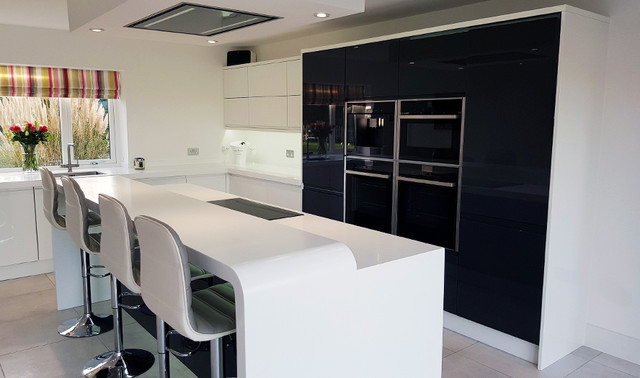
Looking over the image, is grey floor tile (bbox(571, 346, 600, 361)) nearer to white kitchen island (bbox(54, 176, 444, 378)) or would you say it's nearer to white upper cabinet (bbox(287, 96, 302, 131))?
white kitchen island (bbox(54, 176, 444, 378))

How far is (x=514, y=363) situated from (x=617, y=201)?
1.26 metres

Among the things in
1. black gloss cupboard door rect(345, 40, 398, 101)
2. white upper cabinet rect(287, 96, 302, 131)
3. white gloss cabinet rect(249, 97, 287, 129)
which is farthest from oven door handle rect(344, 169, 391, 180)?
white gloss cabinet rect(249, 97, 287, 129)

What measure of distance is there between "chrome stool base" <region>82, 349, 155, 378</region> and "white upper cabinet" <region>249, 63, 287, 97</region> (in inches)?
120

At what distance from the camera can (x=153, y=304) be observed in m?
2.04

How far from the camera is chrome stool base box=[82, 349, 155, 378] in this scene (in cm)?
301

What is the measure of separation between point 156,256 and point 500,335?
2535 millimetres

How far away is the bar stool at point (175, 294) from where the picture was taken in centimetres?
183

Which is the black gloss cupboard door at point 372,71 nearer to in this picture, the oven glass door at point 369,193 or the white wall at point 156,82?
the oven glass door at point 369,193

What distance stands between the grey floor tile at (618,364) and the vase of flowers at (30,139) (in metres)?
5.30

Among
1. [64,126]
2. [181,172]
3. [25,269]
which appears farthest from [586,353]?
[64,126]

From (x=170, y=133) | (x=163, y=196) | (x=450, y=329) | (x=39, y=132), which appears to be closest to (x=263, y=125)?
(x=170, y=133)

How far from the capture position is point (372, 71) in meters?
4.11

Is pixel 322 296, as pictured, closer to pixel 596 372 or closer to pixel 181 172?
pixel 596 372

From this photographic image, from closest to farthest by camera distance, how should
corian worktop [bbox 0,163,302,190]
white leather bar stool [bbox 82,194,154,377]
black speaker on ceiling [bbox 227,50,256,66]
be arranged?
1. white leather bar stool [bbox 82,194,154,377]
2. corian worktop [bbox 0,163,302,190]
3. black speaker on ceiling [bbox 227,50,256,66]
